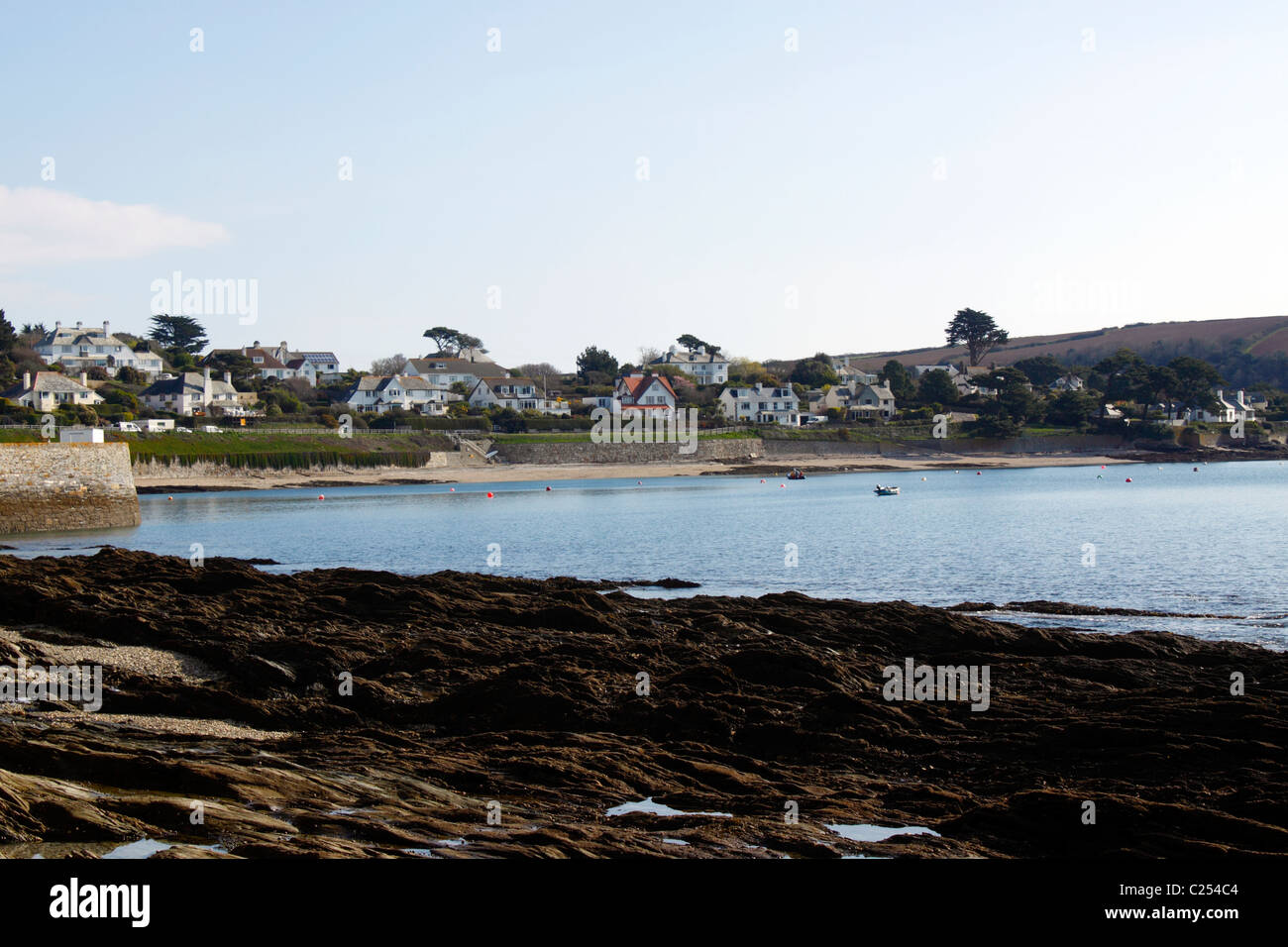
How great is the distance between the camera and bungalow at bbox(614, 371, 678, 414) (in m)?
119

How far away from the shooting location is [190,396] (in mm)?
98938

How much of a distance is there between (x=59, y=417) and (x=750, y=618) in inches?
2805

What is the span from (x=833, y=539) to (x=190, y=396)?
74.2 meters

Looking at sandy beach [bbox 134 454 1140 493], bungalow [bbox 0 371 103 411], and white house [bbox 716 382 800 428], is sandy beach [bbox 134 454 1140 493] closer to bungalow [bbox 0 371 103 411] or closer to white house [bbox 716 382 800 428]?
white house [bbox 716 382 800 428]

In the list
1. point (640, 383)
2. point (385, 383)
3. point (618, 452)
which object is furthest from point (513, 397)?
point (618, 452)

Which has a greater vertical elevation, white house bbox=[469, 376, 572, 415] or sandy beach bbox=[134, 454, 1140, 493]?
white house bbox=[469, 376, 572, 415]

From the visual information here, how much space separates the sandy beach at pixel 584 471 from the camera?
81.5 metres

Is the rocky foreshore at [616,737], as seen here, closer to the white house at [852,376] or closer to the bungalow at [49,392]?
the bungalow at [49,392]

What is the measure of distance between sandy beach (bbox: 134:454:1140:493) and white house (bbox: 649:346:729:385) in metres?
35.4

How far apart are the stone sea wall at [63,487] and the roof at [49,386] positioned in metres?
47.6

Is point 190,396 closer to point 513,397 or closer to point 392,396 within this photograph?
point 392,396

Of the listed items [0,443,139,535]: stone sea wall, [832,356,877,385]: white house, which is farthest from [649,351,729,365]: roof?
[0,443,139,535]: stone sea wall

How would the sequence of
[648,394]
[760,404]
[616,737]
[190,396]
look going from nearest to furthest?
[616,737] → [190,396] → [648,394] → [760,404]

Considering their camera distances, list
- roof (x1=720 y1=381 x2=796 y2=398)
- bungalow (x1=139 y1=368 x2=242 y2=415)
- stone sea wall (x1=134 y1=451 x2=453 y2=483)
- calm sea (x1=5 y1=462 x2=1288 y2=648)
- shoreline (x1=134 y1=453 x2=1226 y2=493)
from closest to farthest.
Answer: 1. calm sea (x1=5 y1=462 x2=1288 y2=648)
2. stone sea wall (x1=134 y1=451 x2=453 y2=483)
3. shoreline (x1=134 y1=453 x2=1226 y2=493)
4. bungalow (x1=139 y1=368 x2=242 y2=415)
5. roof (x1=720 y1=381 x2=796 y2=398)
